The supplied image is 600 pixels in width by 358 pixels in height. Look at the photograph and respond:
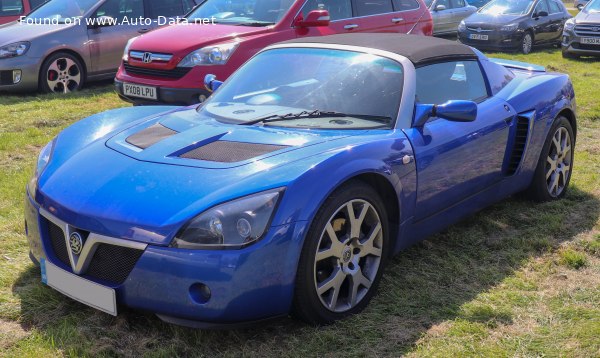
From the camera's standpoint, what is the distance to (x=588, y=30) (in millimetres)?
14078

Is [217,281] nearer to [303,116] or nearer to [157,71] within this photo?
[303,116]

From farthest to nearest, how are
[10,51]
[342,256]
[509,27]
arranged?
[509,27] → [10,51] → [342,256]

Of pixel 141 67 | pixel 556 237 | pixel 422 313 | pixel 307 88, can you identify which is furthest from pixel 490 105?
pixel 141 67

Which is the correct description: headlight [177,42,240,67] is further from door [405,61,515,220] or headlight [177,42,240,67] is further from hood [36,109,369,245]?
hood [36,109,369,245]

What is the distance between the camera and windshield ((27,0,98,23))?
389 inches

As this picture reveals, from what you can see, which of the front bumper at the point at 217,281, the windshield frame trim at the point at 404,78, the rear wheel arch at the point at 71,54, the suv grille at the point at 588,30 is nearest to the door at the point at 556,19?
the suv grille at the point at 588,30

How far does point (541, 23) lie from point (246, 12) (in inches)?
378

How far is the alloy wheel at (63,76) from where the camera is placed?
9562 mm

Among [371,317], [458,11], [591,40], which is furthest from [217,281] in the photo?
[458,11]

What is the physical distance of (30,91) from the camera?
9.54 m

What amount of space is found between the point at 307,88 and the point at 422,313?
141cm

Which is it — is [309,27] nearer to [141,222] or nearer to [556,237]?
[556,237]

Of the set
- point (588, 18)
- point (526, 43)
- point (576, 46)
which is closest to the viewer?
point (576, 46)

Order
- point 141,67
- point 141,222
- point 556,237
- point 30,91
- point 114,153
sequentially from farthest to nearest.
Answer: point 30,91 → point 141,67 → point 556,237 → point 114,153 → point 141,222
